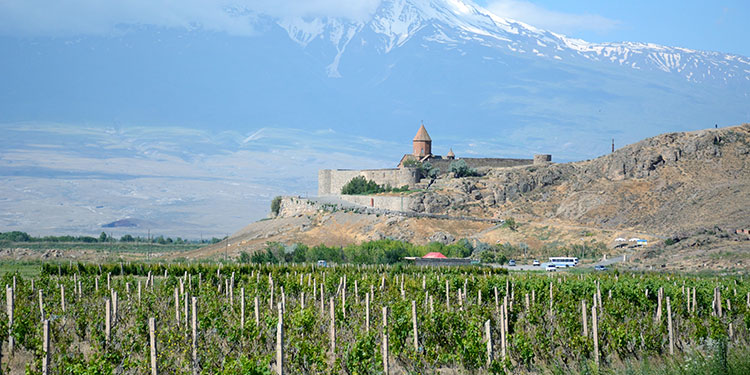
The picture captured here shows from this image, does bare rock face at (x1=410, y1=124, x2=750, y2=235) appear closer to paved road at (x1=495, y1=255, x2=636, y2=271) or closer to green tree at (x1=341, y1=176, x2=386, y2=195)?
green tree at (x1=341, y1=176, x2=386, y2=195)

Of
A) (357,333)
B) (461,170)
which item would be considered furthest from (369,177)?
(357,333)

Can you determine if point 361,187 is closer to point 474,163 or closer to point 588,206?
point 474,163

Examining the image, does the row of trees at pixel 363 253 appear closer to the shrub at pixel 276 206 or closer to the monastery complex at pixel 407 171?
the monastery complex at pixel 407 171

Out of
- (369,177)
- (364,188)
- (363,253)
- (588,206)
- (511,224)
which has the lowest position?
(363,253)

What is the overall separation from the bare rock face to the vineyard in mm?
32842

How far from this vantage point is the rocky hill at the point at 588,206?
189 ft

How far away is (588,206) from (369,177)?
24.9 m

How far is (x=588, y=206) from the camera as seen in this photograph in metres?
65.2

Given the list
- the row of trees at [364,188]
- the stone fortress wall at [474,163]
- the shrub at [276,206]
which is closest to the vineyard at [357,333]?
the row of trees at [364,188]

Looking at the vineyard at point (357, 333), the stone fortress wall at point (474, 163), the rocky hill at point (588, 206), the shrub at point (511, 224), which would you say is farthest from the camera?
the stone fortress wall at point (474, 163)

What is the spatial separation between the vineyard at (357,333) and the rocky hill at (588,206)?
2778 centimetres

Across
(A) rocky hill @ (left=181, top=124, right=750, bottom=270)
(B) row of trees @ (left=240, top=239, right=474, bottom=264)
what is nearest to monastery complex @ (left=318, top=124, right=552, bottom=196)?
(A) rocky hill @ (left=181, top=124, right=750, bottom=270)

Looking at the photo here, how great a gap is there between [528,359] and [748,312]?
8047mm

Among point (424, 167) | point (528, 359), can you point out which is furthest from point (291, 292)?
point (424, 167)
